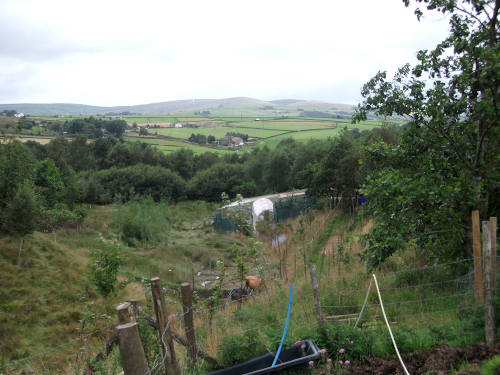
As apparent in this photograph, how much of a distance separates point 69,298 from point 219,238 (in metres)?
12.5

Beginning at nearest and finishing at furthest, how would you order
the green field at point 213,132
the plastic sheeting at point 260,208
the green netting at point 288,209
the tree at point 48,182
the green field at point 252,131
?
the plastic sheeting at point 260,208
the green netting at point 288,209
the tree at point 48,182
the green field at point 252,131
the green field at point 213,132

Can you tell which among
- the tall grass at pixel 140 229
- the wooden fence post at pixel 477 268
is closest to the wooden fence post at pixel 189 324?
the wooden fence post at pixel 477 268

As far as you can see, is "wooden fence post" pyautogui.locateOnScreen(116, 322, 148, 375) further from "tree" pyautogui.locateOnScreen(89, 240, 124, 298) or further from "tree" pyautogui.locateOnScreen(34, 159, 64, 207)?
"tree" pyautogui.locateOnScreen(34, 159, 64, 207)

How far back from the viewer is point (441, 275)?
23.7 ft

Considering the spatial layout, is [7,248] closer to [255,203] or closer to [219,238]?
[219,238]

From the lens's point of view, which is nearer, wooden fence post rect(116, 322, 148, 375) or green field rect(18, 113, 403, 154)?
wooden fence post rect(116, 322, 148, 375)

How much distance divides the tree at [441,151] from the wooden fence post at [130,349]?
4.84 meters

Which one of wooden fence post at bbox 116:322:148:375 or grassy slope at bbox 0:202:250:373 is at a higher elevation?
wooden fence post at bbox 116:322:148:375

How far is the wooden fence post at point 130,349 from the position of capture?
8.13ft

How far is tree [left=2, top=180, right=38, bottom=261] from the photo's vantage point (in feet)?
56.6

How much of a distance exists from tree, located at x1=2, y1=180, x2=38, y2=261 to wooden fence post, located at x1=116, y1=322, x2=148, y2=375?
57.4ft

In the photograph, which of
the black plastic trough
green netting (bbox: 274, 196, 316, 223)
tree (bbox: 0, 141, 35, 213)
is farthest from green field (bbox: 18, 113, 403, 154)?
the black plastic trough

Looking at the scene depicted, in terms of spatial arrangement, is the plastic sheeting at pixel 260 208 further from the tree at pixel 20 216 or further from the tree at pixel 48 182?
the tree at pixel 48 182

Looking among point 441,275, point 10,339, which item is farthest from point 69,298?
point 441,275
